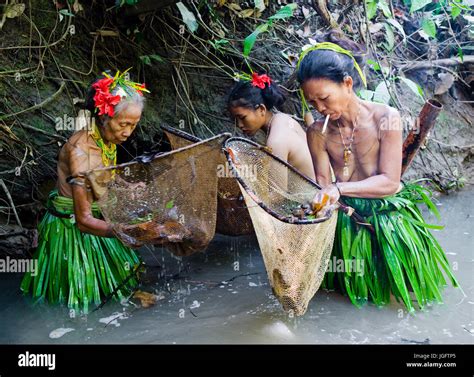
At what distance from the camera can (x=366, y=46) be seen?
437 cm

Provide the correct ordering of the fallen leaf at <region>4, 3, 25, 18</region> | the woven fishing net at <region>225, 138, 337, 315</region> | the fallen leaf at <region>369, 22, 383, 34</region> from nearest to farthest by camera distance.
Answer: the woven fishing net at <region>225, 138, 337, 315</region> < the fallen leaf at <region>4, 3, 25, 18</region> < the fallen leaf at <region>369, 22, 383, 34</region>

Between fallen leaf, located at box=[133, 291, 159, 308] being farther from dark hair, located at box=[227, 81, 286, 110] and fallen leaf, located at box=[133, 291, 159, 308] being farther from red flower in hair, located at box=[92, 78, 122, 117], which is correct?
dark hair, located at box=[227, 81, 286, 110]

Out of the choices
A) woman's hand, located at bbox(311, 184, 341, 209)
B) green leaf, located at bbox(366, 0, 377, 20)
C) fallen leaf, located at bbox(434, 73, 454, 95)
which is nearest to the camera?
woman's hand, located at bbox(311, 184, 341, 209)

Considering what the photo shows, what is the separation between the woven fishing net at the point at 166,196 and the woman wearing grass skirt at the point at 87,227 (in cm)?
13

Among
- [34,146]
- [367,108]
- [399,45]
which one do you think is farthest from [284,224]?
[399,45]

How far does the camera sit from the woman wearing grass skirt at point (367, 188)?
299 cm

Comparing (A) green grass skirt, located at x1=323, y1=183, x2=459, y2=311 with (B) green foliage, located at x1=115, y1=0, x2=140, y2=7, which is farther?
(B) green foliage, located at x1=115, y1=0, x2=140, y2=7

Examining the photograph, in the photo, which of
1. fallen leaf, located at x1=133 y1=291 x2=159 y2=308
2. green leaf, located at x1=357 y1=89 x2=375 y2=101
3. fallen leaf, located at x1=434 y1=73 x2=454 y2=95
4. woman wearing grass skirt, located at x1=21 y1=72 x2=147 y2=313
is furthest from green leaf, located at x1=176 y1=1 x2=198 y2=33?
fallen leaf, located at x1=434 y1=73 x2=454 y2=95

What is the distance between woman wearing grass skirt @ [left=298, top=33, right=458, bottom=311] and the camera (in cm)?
299

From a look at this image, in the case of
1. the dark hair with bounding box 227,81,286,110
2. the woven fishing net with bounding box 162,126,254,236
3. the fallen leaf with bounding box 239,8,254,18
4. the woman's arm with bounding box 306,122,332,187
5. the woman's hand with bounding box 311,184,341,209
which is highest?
the fallen leaf with bounding box 239,8,254,18

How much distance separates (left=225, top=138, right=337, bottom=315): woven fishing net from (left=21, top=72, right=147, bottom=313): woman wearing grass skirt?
737 mm

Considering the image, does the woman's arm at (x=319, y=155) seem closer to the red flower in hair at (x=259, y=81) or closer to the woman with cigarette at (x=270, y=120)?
the woman with cigarette at (x=270, y=120)

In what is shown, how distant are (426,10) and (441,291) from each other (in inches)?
131

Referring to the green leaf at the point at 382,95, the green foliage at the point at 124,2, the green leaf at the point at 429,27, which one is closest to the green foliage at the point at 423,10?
the green leaf at the point at 429,27
